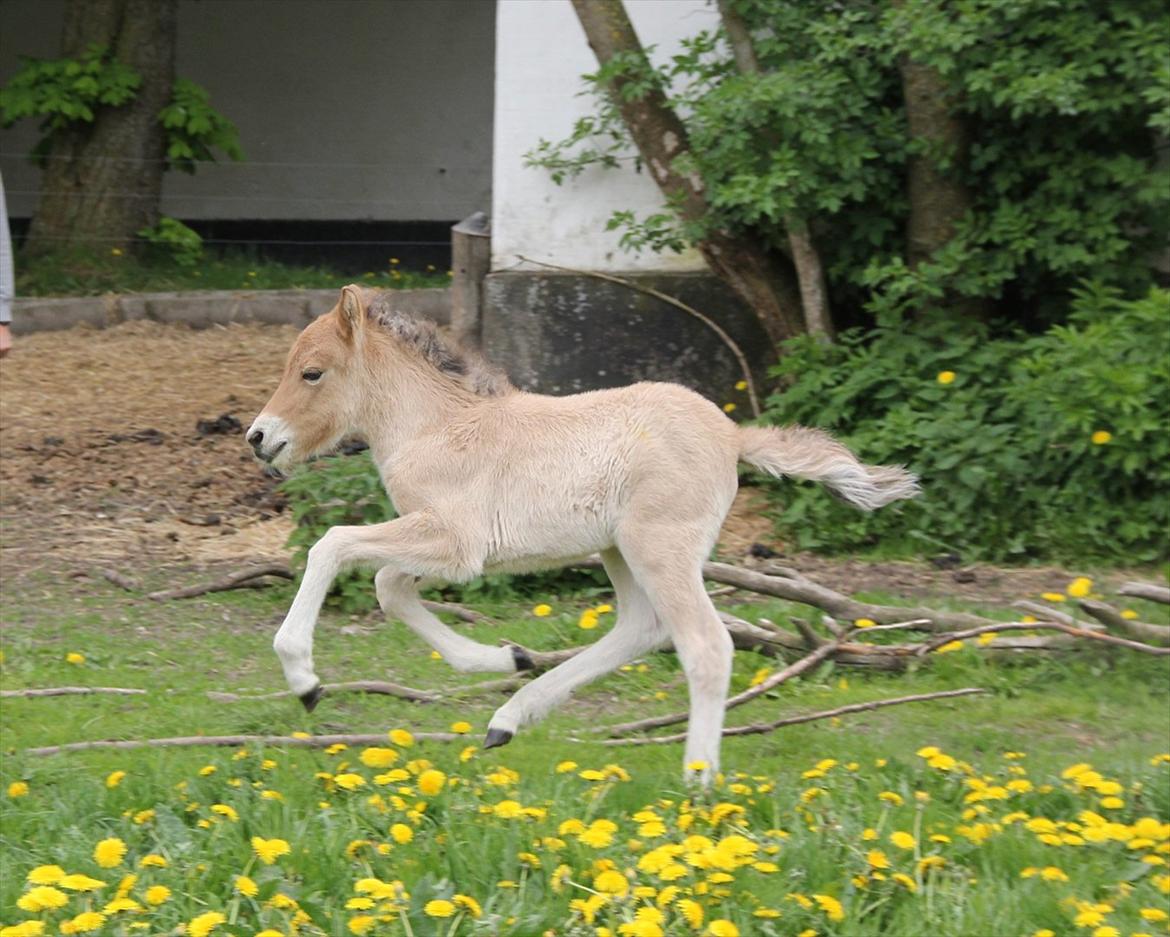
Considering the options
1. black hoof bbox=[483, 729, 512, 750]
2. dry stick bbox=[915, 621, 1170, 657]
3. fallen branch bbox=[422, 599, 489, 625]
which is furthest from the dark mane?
dry stick bbox=[915, 621, 1170, 657]

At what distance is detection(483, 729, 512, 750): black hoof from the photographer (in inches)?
216

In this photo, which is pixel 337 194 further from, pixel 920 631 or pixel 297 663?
pixel 297 663

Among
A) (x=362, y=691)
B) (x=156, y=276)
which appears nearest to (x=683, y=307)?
(x=362, y=691)

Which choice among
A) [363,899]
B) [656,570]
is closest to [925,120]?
[656,570]

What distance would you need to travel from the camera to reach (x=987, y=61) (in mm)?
8695

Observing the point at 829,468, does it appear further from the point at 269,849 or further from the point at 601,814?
the point at 269,849

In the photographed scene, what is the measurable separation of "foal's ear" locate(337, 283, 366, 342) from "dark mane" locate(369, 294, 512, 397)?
0.16 metres

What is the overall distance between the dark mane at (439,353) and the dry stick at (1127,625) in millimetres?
2601

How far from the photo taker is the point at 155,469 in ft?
33.4

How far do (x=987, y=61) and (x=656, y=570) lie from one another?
466 centimetres

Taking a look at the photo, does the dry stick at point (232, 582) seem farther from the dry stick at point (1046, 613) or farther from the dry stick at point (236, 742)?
the dry stick at point (1046, 613)

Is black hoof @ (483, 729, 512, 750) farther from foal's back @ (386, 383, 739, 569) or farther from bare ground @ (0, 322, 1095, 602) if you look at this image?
bare ground @ (0, 322, 1095, 602)

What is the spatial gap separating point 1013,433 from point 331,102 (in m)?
9.85

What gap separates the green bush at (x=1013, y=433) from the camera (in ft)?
26.9
